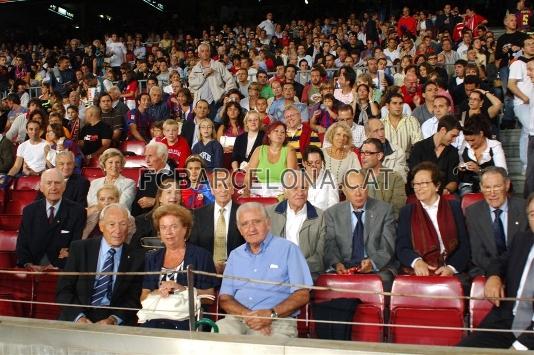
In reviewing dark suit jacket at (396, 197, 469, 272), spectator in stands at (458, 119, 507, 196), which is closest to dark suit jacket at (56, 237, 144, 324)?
dark suit jacket at (396, 197, 469, 272)

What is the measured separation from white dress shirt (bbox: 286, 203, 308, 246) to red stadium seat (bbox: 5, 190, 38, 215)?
3.20 metres

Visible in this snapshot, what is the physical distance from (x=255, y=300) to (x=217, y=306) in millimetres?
251

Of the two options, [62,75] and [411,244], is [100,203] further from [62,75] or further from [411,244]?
[62,75]

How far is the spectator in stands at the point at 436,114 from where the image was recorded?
6.98m

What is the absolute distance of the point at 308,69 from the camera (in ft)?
37.2

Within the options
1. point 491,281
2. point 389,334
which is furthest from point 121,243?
point 491,281

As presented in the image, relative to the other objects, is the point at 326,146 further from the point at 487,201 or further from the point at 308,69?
the point at 308,69

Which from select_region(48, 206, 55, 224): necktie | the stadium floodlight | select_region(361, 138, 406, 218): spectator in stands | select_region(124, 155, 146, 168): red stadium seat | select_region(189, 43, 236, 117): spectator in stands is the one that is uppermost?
the stadium floodlight

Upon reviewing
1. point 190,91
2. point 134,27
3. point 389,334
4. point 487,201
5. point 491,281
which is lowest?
point 389,334

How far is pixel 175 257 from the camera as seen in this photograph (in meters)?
4.19

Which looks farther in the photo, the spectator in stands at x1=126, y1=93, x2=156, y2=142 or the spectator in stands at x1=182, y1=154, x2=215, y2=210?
the spectator in stands at x1=126, y1=93, x2=156, y2=142

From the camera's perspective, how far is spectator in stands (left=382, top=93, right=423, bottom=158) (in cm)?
711

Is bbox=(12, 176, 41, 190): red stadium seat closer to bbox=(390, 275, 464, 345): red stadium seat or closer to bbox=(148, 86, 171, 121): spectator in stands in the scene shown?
bbox=(148, 86, 171, 121): spectator in stands

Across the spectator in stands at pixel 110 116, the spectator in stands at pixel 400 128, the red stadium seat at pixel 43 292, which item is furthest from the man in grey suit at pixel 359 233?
the spectator in stands at pixel 110 116
